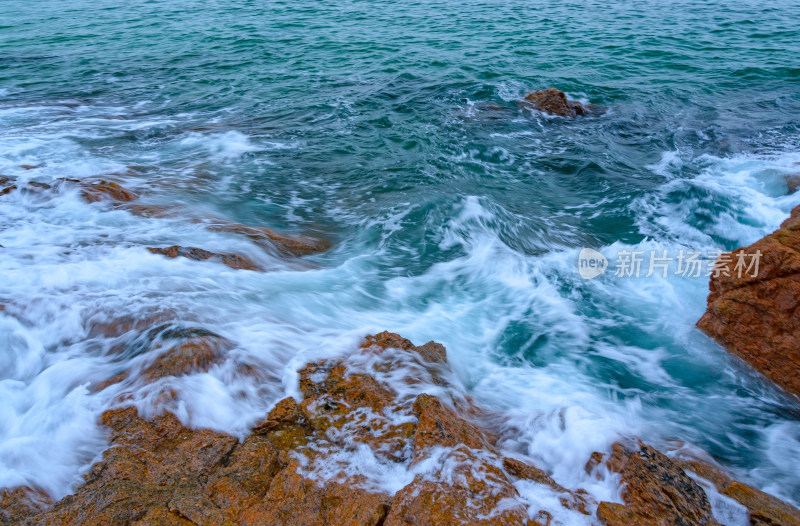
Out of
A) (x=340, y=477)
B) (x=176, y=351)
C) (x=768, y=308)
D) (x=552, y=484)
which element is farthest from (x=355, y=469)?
(x=768, y=308)

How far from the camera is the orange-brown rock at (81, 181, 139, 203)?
22.4ft

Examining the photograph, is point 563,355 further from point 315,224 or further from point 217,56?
point 217,56

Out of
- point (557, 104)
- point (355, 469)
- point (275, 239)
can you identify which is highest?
point (557, 104)

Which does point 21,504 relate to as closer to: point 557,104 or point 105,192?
point 105,192

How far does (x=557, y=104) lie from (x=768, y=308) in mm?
7755

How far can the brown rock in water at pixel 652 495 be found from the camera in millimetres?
2826

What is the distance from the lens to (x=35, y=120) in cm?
1085

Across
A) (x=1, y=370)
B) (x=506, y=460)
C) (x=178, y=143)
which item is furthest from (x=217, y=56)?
(x=506, y=460)

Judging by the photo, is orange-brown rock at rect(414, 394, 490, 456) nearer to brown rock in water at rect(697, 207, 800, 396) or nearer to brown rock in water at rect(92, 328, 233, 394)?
brown rock in water at rect(92, 328, 233, 394)

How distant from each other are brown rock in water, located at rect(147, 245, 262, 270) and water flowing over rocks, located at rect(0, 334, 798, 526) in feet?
6.97

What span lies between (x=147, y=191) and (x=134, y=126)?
4.11 metres

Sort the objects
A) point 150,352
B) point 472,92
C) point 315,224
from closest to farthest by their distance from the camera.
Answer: point 150,352
point 315,224
point 472,92

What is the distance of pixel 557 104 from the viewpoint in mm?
11062

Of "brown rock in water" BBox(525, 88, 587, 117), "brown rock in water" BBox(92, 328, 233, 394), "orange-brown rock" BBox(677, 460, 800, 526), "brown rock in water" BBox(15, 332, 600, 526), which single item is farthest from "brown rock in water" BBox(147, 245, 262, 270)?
"brown rock in water" BBox(525, 88, 587, 117)
